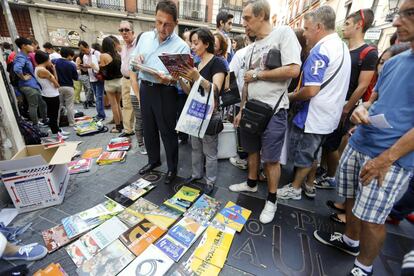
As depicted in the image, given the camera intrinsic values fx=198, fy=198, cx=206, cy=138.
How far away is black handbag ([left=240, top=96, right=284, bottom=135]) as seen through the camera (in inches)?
66.7

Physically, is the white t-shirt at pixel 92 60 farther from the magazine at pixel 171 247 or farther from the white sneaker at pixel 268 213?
the white sneaker at pixel 268 213

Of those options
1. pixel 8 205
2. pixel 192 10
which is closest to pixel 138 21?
pixel 192 10

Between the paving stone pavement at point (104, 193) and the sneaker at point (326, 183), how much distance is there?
0.07 meters

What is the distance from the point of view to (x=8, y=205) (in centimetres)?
200

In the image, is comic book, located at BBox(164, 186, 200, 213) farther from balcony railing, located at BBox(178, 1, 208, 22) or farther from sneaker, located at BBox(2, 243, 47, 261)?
balcony railing, located at BBox(178, 1, 208, 22)

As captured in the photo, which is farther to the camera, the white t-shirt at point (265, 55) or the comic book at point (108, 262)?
the white t-shirt at point (265, 55)

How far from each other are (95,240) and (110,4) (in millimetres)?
14947

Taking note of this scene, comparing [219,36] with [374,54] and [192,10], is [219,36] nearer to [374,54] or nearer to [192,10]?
[374,54]

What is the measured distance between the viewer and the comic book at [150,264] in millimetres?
1405

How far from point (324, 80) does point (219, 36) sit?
1.42 metres

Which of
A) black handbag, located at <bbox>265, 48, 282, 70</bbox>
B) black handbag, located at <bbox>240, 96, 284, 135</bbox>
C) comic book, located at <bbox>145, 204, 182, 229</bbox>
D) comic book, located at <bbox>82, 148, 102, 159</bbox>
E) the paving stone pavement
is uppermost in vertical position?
black handbag, located at <bbox>265, 48, 282, 70</bbox>

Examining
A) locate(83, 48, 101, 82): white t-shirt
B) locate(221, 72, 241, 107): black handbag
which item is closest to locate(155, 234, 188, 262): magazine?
locate(221, 72, 241, 107): black handbag

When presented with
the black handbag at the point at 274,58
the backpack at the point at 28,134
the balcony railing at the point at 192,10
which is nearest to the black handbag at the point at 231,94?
the black handbag at the point at 274,58

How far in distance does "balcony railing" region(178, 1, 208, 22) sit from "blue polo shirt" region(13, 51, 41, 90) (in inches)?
509
